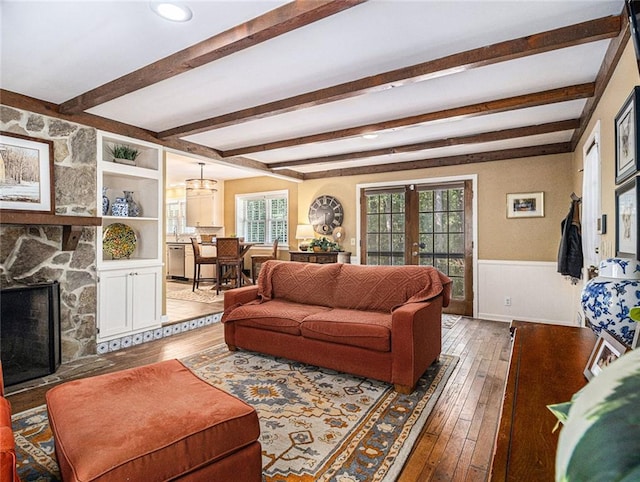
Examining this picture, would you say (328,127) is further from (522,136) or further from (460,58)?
(522,136)

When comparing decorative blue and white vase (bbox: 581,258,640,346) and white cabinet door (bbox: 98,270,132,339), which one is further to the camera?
white cabinet door (bbox: 98,270,132,339)

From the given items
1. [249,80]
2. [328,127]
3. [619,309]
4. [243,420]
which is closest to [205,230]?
[328,127]

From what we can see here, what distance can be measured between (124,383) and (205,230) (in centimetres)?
695

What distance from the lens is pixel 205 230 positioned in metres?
8.56

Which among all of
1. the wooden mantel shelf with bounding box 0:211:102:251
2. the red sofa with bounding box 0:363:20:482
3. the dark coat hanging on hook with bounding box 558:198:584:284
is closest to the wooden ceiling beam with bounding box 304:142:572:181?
the dark coat hanging on hook with bounding box 558:198:584:284

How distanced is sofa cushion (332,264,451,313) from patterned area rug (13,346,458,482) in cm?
65

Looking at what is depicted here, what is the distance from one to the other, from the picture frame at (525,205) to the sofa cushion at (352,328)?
2990 mm

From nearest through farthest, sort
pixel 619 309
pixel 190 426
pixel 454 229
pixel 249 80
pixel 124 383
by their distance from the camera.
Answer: pixel 619 309
pixel 190 426
pixel 124 383
pixel 249 80
pixel 454 229

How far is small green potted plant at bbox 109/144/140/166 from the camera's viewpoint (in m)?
4.10

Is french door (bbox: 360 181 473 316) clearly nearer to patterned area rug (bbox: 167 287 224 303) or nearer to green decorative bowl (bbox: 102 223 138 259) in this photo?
patterned area rug (bbox: 167 287 224 303)

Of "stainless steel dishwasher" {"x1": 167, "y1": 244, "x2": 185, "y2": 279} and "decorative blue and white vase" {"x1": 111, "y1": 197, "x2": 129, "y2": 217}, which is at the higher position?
"decorative blue and white vase" {"x1": 111, "y1": 197, "x2": 129, "y2": 217}

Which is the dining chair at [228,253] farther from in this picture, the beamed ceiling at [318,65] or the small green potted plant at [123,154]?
the small green potted plant at [123,154]

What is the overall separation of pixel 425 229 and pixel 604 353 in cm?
464

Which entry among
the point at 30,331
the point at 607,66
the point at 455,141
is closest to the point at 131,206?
the point at 30,331
